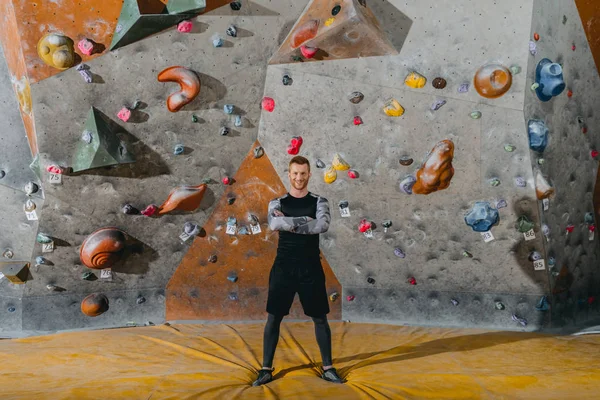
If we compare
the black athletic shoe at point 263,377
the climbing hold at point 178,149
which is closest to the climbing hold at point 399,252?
the black athletic shoe at point 263,377

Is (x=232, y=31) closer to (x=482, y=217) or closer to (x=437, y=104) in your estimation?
(x=437, y=104)

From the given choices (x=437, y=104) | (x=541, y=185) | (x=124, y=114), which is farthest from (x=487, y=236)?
(x=124, y=114)

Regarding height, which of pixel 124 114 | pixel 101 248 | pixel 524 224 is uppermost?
pixel 124 114

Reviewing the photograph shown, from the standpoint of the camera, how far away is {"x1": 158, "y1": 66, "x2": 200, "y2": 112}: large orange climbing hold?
4.08 m

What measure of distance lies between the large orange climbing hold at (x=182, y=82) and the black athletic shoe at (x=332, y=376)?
2299 mm

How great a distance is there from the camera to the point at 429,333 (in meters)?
4.55

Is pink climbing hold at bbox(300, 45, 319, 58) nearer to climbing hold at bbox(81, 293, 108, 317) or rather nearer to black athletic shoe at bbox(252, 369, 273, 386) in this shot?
black athletic shoe at bbox(252, 369, 273, 386)

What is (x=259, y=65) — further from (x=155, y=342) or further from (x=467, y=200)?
(x=155, y=342)

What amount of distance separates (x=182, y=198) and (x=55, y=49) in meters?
1.51

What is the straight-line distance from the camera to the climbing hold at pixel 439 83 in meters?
4.07

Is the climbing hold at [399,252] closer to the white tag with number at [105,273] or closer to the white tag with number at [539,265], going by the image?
the white tag with number at [539,265]

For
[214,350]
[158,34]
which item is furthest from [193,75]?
[214,350]

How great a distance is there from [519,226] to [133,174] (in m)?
3.22

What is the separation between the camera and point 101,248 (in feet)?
14.6
